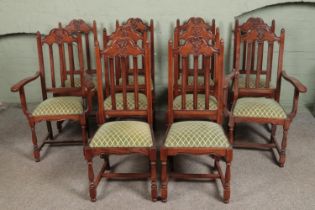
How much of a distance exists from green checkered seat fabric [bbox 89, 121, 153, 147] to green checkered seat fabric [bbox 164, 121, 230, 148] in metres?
0.15

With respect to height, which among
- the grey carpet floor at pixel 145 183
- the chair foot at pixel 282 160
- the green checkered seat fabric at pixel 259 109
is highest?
the green checkered seat fabric at pixel 259 109

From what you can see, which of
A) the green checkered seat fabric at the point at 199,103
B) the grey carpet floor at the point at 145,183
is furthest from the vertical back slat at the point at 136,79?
the grey carpet floor at the point at 145,183

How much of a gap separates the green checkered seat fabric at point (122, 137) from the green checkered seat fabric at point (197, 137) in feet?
0.49

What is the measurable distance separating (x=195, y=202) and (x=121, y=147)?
2.07ft

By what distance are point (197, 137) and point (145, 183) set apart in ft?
2.02

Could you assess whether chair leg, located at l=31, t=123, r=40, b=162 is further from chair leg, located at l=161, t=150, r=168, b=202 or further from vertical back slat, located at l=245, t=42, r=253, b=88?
vertical back slat, located at l=245, t=42, r=253, b=88

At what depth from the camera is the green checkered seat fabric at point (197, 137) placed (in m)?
2.37

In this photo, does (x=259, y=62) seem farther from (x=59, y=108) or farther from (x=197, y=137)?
(x=59, y=108)

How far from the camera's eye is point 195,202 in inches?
98.9

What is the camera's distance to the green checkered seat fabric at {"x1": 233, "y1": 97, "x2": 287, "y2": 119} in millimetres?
2863

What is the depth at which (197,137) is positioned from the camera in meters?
2.39

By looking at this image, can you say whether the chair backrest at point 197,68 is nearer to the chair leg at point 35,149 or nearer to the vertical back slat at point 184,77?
the vertical back slat at point 184,77

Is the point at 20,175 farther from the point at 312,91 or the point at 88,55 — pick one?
the point at 312,91

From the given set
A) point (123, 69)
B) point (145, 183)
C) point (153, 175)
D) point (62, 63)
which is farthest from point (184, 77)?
point (62, 63)
